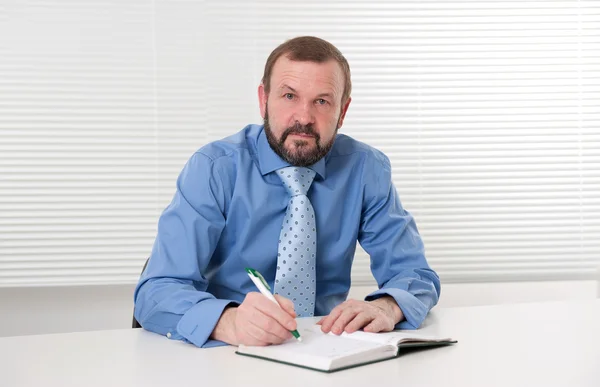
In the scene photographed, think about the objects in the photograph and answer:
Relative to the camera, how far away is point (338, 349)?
52.4 inches

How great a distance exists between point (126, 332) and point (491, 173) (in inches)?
80.3

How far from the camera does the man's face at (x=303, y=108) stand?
1.92m

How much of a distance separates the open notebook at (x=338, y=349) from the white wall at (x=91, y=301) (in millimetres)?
1773

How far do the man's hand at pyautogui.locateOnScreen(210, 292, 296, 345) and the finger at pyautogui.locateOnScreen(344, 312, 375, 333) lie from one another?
0.45 feet

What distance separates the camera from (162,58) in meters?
3.10

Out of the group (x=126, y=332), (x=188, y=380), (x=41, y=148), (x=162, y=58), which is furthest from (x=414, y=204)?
(x=188, y=380)

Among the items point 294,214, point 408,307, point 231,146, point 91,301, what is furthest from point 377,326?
point 91,301

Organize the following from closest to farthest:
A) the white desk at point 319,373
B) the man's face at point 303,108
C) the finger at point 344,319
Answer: the white desk at point 319,373 → the finger at point 344,319 → the man's face at point 303,108

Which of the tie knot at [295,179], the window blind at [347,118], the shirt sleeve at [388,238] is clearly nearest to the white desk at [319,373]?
the shirt sleeve at [388,238]

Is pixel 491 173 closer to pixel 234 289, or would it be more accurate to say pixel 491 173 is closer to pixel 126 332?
pixel 234 289

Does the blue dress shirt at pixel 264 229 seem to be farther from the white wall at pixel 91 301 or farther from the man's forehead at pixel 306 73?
the white wall at pixel 91 301

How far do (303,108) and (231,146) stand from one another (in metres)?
0.23

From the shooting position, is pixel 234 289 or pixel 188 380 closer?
pixel 188 380

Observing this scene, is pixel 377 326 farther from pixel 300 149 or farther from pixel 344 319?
pixel 300 149
